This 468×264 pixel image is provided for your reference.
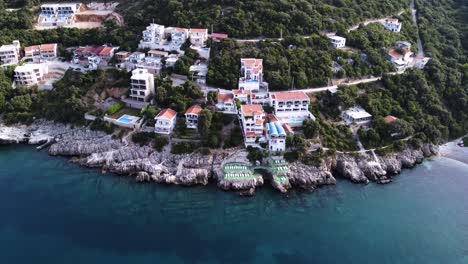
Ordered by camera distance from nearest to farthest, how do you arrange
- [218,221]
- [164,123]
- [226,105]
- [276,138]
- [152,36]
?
[218,221] → [276,138] → [164,123] → [226,105] → [152,36]

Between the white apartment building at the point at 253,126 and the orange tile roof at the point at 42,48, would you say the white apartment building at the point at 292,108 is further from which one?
the orange tile roof at the point at 42,48

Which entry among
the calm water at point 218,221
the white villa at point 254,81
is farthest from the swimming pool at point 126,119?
the white villa at point 254,81

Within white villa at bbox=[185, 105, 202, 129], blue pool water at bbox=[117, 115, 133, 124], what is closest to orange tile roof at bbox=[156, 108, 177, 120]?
white villa at bbox=[185, 105, 202, 129]

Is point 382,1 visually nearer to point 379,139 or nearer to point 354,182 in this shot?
point 379,139

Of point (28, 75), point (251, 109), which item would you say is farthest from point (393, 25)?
point (28, 75)

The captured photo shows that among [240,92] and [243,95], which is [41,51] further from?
[243,95]
